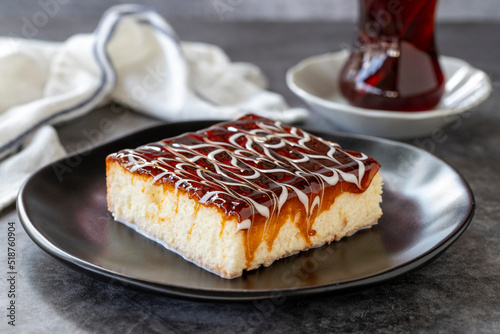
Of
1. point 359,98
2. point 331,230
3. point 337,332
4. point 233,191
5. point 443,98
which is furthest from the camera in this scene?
point 443,98

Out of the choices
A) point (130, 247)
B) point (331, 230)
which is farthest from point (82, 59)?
point (331, 230)

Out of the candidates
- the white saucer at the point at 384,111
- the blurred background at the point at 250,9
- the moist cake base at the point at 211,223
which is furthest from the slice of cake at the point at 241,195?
the blurred background at the point at 250,9

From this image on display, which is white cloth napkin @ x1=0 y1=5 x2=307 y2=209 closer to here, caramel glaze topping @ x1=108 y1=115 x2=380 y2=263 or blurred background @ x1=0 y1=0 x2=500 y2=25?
caramel glaze topping @ x1=108 y1=115 x2=380 y2=263

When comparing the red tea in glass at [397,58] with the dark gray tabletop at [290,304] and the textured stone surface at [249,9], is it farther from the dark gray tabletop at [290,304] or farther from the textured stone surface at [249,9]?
the textured stone surface at [249,9]

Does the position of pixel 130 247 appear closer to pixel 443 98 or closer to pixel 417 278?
pixel 417 278

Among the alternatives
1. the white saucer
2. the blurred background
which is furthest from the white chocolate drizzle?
the blurred background

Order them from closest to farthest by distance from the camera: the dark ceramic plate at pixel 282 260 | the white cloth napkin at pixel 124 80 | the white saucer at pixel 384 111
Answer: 1. the dark ceramic plate at pixel 282 260
2. the white saucer at pixel 384 111
3. the white cloth napkin at pixel 124 80
